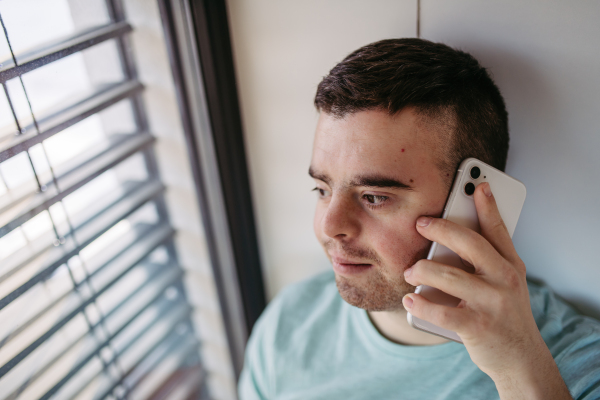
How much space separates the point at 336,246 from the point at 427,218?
26cm

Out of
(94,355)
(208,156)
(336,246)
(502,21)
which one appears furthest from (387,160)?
(94,355)

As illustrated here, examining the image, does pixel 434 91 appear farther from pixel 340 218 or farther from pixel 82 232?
pixel 82 232

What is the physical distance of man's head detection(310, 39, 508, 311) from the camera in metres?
1.00

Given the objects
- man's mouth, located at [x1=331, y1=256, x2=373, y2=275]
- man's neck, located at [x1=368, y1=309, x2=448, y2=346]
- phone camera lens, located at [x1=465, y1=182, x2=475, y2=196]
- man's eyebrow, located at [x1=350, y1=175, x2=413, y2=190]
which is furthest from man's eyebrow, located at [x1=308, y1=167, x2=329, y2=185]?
man's neck, located at [x1=368, y1=309, x2=448, y2=346]

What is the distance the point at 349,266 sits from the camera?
1.16 metres

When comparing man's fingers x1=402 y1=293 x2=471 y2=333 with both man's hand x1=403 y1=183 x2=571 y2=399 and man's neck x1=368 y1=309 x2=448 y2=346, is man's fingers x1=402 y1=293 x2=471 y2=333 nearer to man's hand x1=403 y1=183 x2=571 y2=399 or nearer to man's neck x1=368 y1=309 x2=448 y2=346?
man's hand x1=403 y1=183 x2=571 y2=399

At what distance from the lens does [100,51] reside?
1.20m

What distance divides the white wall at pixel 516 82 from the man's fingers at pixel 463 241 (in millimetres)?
376

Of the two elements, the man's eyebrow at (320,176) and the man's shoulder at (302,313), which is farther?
the man's shoulder at (302,313)

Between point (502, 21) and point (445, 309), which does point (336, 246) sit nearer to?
point (445, 309)

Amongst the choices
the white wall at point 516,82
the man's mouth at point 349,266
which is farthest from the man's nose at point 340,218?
the white wall at point 516,82

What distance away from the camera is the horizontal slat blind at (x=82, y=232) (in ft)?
3.21

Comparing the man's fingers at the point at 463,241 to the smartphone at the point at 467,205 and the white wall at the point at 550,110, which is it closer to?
the smartphone at the point at 467,205

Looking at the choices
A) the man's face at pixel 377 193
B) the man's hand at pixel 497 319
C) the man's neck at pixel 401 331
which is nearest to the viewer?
the man's hand at pixel 497 319
